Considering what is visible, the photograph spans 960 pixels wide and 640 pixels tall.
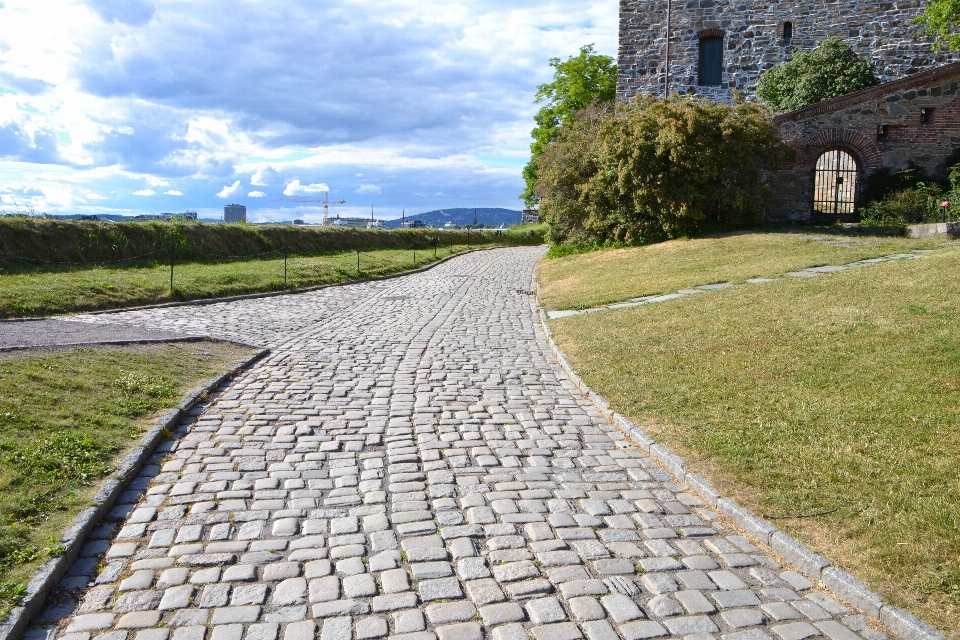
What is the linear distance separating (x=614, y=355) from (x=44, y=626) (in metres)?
7.25

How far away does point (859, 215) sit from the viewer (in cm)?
2356

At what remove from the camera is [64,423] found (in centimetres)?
629

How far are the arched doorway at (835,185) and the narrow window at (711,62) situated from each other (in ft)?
25.4

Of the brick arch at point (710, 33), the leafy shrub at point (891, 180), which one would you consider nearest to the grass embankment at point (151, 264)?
the brick arch at point (710, 33)

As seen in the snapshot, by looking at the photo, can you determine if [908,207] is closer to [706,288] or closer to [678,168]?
[678,168]

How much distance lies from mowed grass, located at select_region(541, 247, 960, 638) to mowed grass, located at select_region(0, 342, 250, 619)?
441 cm

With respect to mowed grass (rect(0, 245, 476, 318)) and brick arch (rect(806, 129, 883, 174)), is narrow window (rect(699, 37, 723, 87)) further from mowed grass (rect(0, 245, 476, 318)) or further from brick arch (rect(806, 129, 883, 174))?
mowed grass (rect(0, 245, 476, 318))

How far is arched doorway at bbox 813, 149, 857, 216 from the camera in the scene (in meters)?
24.3

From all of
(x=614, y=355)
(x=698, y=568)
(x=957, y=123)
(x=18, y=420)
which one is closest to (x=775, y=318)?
(x=614, y=355)

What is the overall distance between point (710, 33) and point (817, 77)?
5763 mm

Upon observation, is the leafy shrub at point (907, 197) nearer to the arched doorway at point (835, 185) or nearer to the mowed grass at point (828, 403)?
the arched doorway at point (835, 185)

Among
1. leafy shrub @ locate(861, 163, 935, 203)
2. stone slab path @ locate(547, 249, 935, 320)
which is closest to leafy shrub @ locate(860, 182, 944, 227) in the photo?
leafy shrub @ locate(861, 163, 935, 203)

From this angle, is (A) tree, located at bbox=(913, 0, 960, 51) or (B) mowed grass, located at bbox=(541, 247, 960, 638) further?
(A) tree, located at bbox=(913, 0, 960, 51)

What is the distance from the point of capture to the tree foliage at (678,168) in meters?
22.9
